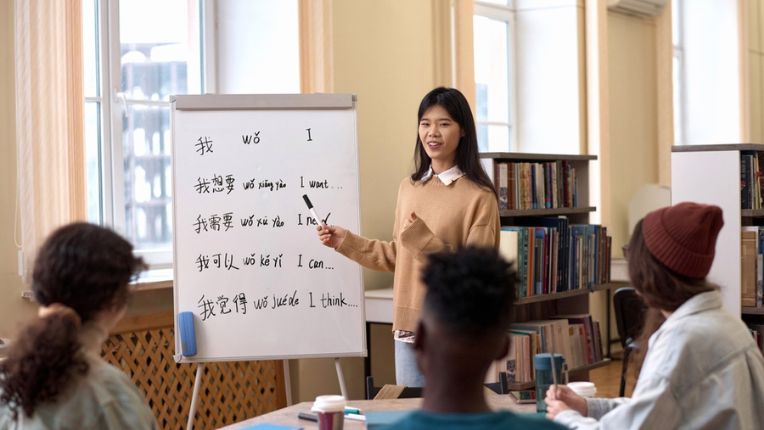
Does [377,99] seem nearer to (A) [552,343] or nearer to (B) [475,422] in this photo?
(A) [552,343]

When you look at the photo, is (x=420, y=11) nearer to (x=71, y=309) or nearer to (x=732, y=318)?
(x=732, y=318)

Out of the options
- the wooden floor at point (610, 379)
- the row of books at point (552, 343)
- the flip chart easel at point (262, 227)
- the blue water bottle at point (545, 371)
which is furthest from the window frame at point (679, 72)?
the blue water bottle at point (545, 371)

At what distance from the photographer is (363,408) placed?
251 cm

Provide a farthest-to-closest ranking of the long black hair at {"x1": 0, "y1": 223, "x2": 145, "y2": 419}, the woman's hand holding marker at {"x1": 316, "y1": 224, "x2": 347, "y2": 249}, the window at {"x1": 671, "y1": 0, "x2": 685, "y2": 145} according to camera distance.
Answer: the window at {"x1": 671, "y1": 0, "x2": 685, "y2": 145} → the woman's hand holding marker at {"x1": 316, "y1": 224, "x2": 347, "y2": 249} → the long black hair at {"x1": 0, "y1": 223, "x2": 145, "y2": 419}

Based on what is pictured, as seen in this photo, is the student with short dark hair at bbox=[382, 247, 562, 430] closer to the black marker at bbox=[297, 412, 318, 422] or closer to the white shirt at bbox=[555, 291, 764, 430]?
the white shirt at bbox=[555, 291, 764, 430]

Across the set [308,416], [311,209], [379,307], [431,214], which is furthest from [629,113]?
[308,416]

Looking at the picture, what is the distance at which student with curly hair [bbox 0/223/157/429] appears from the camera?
1.52m

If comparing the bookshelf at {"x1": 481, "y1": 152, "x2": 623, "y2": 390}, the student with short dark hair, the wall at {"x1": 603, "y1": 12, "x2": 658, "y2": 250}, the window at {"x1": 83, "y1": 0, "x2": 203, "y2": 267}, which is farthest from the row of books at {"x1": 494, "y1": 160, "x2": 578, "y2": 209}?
the student with short dark hair

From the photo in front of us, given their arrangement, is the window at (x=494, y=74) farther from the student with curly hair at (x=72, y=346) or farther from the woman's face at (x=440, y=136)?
the student with curly hair at (x=72, y=346)

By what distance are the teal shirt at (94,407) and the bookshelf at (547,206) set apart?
3168 mm

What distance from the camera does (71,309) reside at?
5.11ft

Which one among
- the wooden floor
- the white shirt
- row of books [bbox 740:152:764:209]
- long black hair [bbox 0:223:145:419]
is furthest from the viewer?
the wooden floor

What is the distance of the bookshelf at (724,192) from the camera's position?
14.2 ft

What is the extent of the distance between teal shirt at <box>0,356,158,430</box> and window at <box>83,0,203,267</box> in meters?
2.60
